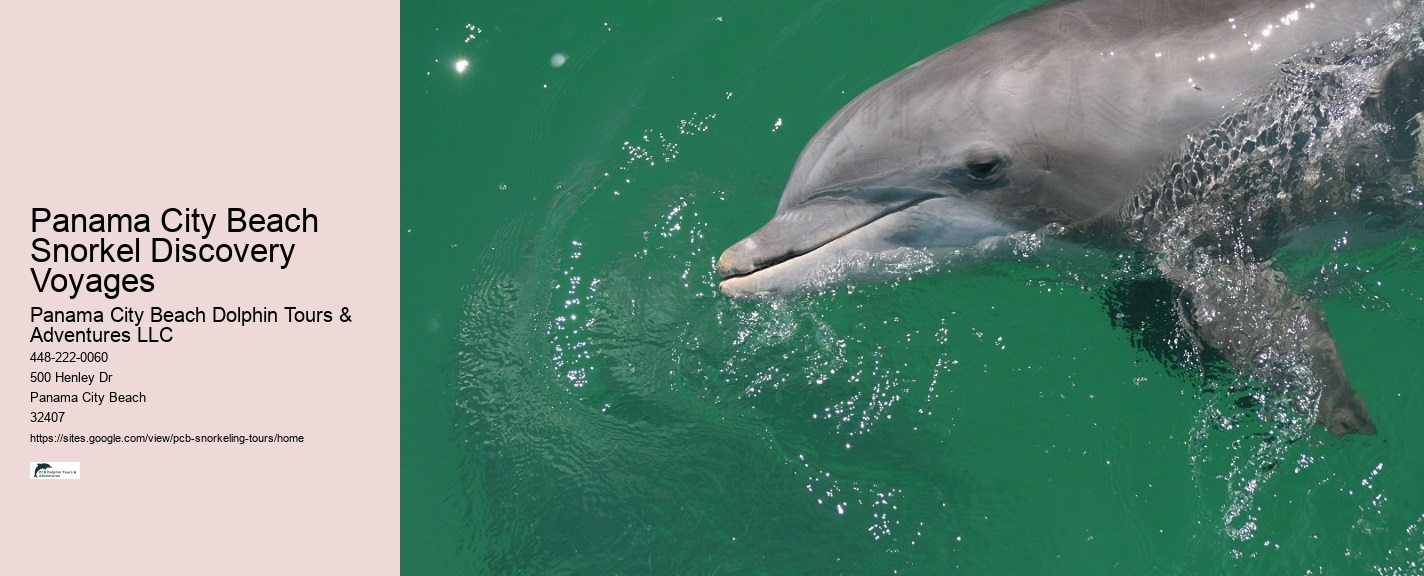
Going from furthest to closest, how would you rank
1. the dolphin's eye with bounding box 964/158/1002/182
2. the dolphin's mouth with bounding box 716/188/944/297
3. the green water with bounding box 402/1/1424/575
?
1. the green water with bounding box 402/1/1424/575
2. the dolphin's mouth with bounding box 716/188/944/297
3. the dolphin's eye with bounding box 964/158/1002/182

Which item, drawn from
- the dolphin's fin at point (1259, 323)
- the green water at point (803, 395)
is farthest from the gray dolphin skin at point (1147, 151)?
the green water at point (803, 395)

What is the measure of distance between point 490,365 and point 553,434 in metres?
0.63

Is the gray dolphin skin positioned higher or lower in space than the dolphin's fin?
higher

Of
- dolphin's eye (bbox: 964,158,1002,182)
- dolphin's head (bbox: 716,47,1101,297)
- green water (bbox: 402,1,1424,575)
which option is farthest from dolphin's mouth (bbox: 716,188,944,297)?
green water (bbox: 402,1,1424,575)

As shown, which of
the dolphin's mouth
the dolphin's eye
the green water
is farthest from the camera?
the green water

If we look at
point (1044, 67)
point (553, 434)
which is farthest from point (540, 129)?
point (1044, 67)

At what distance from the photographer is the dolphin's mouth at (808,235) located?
5004mm

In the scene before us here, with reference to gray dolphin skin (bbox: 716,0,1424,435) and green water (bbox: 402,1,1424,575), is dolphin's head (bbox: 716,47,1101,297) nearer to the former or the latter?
gray dolphin skin (bbox: 716,0,1424,435)

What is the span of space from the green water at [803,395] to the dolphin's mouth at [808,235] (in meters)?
0.66

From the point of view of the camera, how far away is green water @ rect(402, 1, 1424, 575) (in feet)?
17.1

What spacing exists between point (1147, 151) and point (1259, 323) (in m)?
1.05

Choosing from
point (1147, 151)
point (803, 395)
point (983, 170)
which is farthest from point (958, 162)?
point (803, 395)

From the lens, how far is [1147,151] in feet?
15.9

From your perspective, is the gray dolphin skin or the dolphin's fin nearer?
the gray dolphin skin
